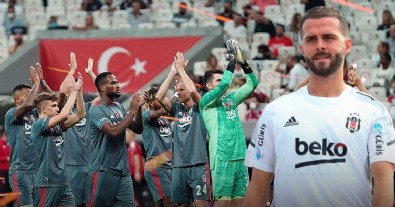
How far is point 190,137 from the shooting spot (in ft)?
48.4

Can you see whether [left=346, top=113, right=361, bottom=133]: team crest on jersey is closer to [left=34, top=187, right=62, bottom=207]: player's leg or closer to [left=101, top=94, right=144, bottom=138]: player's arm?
[left=101, top=94, right=144, bottom=138]: player's arm

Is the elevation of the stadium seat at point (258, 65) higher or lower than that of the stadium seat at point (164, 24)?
lower

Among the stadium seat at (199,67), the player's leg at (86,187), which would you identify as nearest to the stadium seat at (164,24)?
the stadium seat at (199,67)

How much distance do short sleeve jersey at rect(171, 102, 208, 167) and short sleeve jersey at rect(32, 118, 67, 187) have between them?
5.71 ft

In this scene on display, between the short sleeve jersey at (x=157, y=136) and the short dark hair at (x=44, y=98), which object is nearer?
the short dark hair at (x=44, y=98)

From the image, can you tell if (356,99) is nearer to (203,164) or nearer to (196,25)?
(203,164)

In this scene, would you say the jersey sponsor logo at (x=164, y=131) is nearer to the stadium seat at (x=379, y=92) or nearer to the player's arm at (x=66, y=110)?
the player's arm at (x=66, y=110)

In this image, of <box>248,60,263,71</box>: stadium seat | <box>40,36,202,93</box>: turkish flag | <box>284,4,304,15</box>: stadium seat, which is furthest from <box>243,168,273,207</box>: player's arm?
<box>284,4,304,15</box>: stadium seat

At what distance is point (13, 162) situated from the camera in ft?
51.0

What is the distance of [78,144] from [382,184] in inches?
411

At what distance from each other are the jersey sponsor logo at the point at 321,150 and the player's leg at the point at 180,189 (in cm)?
903

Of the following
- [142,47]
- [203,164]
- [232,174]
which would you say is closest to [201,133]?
[203,164]

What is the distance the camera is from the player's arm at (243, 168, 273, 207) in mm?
5855

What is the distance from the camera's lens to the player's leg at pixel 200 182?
14.5 metres
